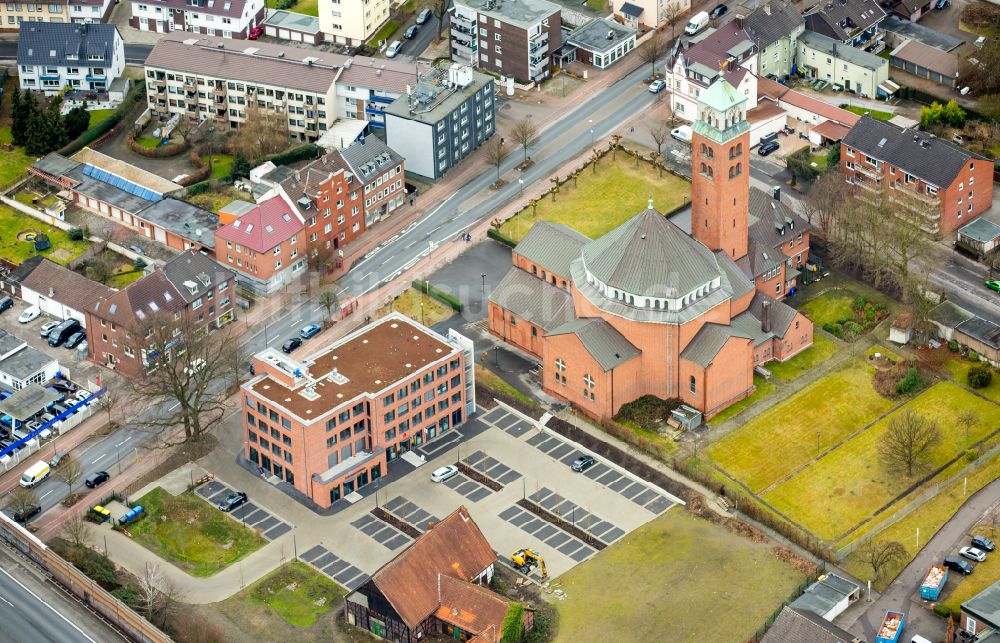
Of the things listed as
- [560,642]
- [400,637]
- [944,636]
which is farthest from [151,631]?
[944,636]

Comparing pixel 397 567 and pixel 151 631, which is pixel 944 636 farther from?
pixel 151 631

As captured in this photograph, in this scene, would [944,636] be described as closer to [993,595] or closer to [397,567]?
[993,595]

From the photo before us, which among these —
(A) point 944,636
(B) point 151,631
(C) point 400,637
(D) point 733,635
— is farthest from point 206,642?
(A) point 944,636

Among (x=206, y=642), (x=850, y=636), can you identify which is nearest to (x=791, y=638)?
(x=850, y=636)

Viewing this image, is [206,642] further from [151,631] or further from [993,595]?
[993,595]
